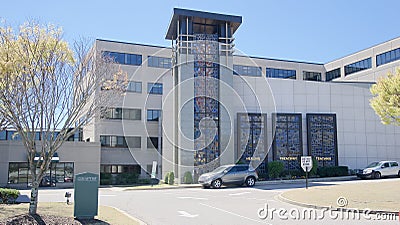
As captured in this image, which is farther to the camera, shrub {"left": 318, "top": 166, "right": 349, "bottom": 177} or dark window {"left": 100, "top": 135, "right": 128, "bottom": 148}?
dark window {"left": 100, "top": 135, "right": 128, "bottom": 148}

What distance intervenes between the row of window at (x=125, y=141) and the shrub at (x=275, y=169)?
15.5 meters

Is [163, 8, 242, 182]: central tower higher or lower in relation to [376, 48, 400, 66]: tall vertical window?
lower

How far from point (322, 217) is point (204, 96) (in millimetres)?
21766

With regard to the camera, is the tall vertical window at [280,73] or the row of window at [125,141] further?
the tall vertical window at [280,73]

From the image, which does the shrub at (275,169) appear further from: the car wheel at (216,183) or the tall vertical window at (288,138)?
the car wheel at (216,183)

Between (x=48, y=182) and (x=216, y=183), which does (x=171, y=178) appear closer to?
(x=216, y=183)

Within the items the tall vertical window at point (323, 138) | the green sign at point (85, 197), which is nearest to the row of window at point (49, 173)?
the tall vertical window at point (323, 138)

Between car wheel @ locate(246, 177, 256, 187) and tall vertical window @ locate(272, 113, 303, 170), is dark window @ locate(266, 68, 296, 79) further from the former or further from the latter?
car wheel @ locate(246, 177, 256, 187)

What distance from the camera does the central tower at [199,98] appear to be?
33.5 m

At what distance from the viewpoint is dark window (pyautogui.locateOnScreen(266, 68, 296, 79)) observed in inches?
2174

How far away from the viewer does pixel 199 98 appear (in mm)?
34375

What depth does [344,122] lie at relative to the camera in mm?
37219

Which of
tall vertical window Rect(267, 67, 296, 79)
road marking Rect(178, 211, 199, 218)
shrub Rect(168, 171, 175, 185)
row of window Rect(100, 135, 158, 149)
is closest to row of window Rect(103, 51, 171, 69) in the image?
row of window Rect(100, 135, 158, 149)

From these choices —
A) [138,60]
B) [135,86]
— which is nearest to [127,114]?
[135,86]
